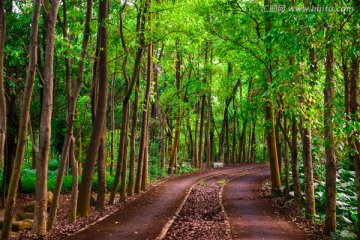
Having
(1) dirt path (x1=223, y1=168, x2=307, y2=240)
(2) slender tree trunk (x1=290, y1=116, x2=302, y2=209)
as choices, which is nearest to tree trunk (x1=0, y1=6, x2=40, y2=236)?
(1) dirt path (x1=223, y1=168, x2=307, y2=240)

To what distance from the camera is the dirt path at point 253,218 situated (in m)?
10.5

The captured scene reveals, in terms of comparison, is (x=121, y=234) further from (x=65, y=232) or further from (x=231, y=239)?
(x=231, y=239)

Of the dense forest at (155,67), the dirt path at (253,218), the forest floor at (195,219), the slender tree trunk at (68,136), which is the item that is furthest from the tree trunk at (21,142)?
the dirt path at (253,218)

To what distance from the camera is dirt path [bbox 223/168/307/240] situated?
10538 millimetres

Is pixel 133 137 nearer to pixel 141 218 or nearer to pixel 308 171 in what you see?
pixel 141 218

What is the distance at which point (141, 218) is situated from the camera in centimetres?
1295

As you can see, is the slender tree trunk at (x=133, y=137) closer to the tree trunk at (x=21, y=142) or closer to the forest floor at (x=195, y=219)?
the forest floor at (x=195, y=219)

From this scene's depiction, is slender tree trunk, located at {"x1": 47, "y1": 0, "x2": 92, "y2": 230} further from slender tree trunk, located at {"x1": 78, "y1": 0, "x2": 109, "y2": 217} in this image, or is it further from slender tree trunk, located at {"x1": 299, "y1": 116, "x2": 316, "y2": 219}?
slender tree trunk, located at {"x1": 299, "y1": 116, "x2": 316, "y2": 219}

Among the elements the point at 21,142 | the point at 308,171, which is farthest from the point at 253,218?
the point at 21,142

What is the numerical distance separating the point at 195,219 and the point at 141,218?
6.28 feet

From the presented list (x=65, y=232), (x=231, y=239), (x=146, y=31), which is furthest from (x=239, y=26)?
(x=65, y=232)

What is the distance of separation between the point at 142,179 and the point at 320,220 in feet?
34.9

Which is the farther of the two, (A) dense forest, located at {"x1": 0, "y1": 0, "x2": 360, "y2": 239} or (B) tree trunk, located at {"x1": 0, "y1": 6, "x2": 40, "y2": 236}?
(B) tree trunk, located at {"x1": 0, "y1": 6, "x2": 40, "y2": 236}

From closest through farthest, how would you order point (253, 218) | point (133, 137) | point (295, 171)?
point (253, 218) < point (295, 171) < point (133, 137)
